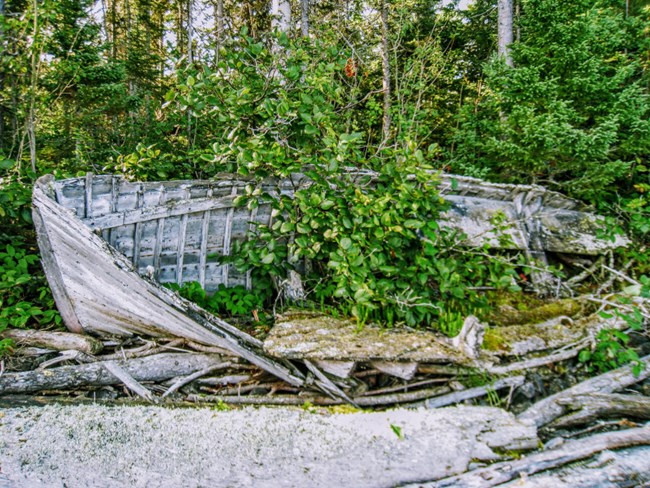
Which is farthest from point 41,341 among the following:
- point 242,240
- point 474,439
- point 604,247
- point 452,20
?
point 452,20

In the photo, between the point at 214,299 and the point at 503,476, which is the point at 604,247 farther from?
the point at 214,299

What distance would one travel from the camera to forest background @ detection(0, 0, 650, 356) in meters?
3.31

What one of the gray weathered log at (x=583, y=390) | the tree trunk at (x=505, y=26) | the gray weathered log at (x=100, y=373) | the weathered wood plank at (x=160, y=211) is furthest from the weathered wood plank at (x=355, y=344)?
the tree trunk at (x=505, y=26)

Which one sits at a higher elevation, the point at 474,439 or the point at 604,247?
the point at 604,247

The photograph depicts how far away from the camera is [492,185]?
14.7ft

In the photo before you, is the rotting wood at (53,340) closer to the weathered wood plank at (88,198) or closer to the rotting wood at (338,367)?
the weathered wood plank at (88,198)

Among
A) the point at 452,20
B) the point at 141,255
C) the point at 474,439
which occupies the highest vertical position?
the point at 452,20

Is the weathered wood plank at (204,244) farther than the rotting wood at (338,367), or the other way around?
the weathered wood plank at (204,244)

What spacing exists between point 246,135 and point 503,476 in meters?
3.46

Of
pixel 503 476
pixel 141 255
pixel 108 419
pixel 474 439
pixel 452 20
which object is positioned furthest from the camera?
pixel 452 20

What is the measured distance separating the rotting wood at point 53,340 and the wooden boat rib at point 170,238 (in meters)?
0.17

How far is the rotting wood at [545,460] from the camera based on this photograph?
6.88 ft

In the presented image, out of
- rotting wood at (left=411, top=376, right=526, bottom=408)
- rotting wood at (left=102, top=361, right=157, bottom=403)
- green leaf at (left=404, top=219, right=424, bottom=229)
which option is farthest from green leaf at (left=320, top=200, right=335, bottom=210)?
rotting wood at (left=102, top=361, right=157, bottom=403)

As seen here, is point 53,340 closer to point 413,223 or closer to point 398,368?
point 398,368
